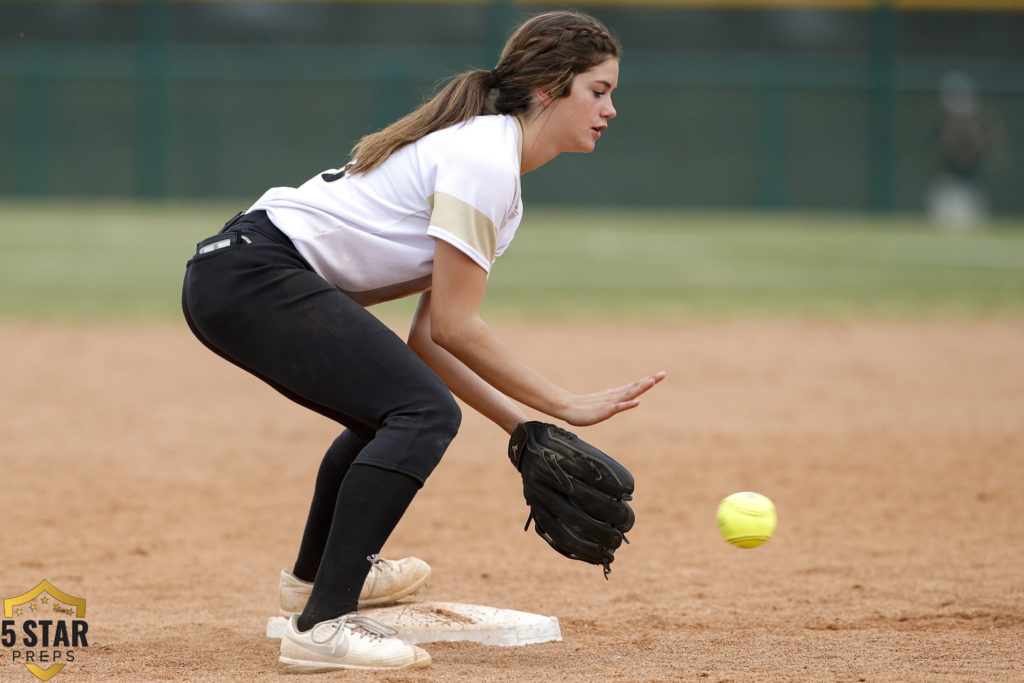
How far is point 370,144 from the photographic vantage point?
10.1 feet

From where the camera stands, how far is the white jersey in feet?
9.33

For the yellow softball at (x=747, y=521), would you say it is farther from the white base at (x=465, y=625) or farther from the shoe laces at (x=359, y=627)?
the shoe laces at (x=359, y=627)

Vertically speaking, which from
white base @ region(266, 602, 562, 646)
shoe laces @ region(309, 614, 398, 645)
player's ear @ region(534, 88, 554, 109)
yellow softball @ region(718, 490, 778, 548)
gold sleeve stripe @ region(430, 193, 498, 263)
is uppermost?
player's ear @ region(534, 88, 554, 109)

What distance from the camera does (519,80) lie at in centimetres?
303

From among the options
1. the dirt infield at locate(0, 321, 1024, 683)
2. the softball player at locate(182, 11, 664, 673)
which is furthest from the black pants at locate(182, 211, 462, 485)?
the dirt infield at locate(0, 321, 1024, 683)

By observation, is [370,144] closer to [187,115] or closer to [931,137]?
[187,115]

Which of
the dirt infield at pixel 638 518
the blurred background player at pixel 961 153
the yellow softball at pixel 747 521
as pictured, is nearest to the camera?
the dirt infield at pixel 638 518

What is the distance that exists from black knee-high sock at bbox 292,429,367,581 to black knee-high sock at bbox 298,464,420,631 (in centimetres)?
35

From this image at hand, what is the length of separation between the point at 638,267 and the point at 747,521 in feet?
32.7

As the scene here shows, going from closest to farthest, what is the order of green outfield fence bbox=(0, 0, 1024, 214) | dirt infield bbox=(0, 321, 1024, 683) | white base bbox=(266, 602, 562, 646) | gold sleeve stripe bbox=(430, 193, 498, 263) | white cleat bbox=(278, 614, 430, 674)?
gold sleeve stripe bbox=(430, 193, 498, 263), white cleat bbox=(278, 614, 430, 674), dirt infield bbox=(0, 321, 1024, 683), white base bbox=(266, 602, 562, 646), green outfield fence bbox=(0, 0, 1024, 214)

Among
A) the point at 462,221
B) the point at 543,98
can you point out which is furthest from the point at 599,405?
the point at 543,98

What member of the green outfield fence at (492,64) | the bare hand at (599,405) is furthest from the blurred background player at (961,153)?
the bare hand at (599,405)

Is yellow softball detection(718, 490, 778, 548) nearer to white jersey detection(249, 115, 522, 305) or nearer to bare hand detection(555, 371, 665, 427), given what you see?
bare hand detection(555, 371, 665, 427)

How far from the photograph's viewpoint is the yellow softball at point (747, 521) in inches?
140
